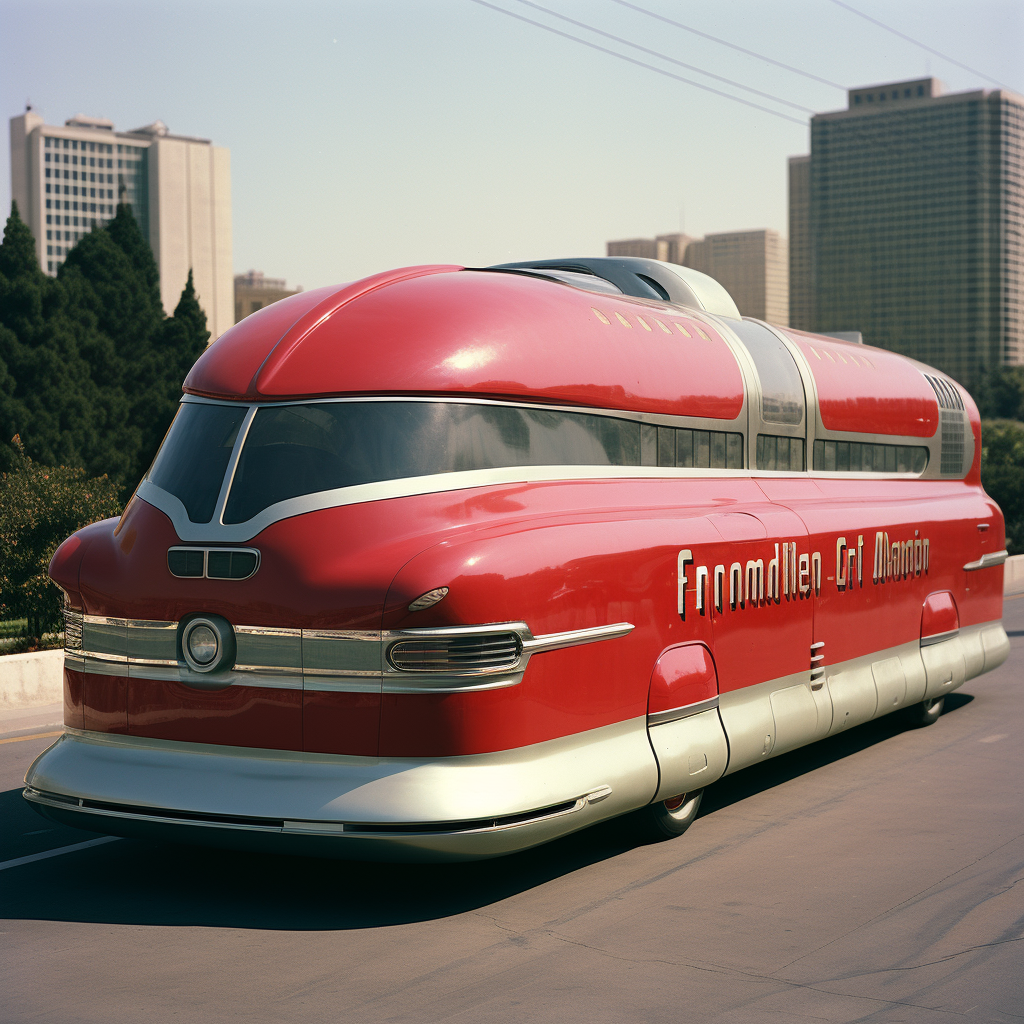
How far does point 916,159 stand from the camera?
6934 inches

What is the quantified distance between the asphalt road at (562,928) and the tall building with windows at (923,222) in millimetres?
169397

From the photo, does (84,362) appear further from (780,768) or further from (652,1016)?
(652,1016)

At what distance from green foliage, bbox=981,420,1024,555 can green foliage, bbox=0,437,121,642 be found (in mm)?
24325

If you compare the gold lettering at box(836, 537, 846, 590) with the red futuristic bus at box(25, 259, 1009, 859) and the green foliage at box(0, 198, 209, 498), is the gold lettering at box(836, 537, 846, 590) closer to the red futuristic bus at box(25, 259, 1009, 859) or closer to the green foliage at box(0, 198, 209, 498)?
the red futuristic bus at box(25, 259, 1009, 859)

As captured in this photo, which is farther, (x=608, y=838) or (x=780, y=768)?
(x=780, y=768)

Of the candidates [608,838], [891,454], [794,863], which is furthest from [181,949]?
[891,454]

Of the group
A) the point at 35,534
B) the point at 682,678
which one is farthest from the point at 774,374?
the point at 35,534

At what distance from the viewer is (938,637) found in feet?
36.4

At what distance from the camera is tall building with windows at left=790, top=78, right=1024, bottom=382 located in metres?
170

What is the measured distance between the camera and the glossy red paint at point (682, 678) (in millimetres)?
6910

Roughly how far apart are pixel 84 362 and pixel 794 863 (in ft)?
92.3

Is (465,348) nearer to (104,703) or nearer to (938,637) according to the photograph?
(104,703)

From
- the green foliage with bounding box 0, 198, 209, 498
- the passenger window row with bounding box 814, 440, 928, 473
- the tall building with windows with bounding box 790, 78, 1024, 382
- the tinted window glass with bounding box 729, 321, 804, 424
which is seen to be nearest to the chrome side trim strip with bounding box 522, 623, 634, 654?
the tinted window glass with bounding box 729, 321, 804, 424

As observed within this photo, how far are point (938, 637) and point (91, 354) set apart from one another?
26490 mm
